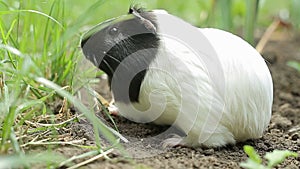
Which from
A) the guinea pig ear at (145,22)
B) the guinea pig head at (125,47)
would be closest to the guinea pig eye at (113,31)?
the guinea pig head at (125,47)

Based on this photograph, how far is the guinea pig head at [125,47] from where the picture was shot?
2.46 metres

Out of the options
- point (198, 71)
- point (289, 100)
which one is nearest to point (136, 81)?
point (198, 71)

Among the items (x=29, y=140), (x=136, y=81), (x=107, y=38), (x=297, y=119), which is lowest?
(x=297, y=119)

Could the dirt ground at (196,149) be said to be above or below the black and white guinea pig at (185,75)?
below

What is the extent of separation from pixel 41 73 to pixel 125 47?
1.49 feet

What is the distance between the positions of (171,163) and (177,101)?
33cm

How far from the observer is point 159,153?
7.55 feet

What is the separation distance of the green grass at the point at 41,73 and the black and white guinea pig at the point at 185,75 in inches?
6.5

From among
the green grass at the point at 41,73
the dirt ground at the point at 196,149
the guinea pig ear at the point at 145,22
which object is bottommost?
the dirt ground at the point at 196,149

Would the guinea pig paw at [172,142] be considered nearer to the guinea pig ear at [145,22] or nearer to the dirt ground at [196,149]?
the dirt ground at [196,149]

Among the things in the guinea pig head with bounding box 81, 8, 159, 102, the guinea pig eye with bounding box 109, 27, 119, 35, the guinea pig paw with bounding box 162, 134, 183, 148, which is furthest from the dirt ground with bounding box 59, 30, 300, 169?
the guinea pig eye with bounding box 109, 27, 119, 35

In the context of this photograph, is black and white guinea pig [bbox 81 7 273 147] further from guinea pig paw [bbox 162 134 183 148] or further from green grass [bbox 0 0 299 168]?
green grass [bbox 0 0 299 168]

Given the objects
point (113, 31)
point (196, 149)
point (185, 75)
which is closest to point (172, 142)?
point (196, 149)

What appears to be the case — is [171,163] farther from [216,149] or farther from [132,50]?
[132,50]
